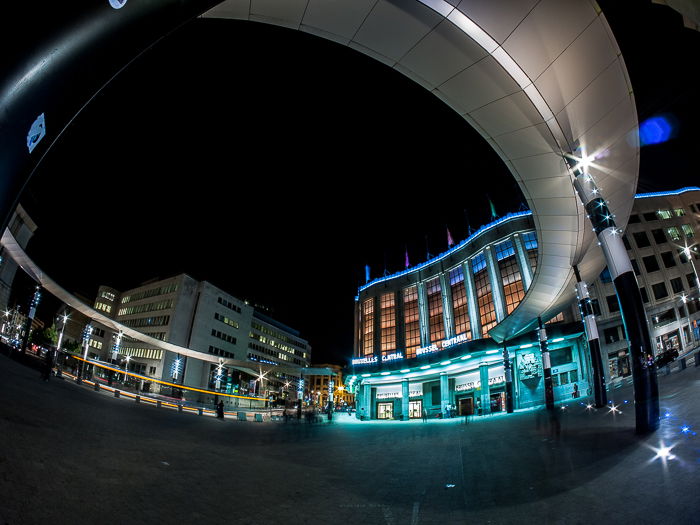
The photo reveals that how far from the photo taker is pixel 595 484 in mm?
5457

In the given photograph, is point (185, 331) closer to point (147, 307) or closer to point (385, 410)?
point (147, 307)

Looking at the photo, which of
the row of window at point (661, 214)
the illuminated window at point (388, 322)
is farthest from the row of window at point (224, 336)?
the row of window at point (661, 214)

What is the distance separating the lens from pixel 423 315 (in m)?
52.2

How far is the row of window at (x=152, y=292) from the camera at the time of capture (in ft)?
239

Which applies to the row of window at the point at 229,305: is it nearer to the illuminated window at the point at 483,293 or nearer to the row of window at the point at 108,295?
the row of window at the point at 108,295

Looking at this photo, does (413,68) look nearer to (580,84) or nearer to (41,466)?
(580,84)

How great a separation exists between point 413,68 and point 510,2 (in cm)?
303

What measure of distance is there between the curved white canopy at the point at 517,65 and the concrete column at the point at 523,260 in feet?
86.9

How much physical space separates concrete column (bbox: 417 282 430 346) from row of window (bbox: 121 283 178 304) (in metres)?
51.8

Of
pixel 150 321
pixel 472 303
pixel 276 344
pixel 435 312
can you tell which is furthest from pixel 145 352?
pixel 472 303

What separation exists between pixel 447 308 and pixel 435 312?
311cm

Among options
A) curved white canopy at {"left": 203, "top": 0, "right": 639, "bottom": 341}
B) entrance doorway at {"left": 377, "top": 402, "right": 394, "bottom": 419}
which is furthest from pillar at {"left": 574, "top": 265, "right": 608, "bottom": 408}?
entrance doorway at {"left": 377, "top": 402, "right": 394, "bottom": 419}

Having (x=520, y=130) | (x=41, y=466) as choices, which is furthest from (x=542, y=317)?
(x=41, y=466)

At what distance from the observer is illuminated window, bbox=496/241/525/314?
39781 mm
